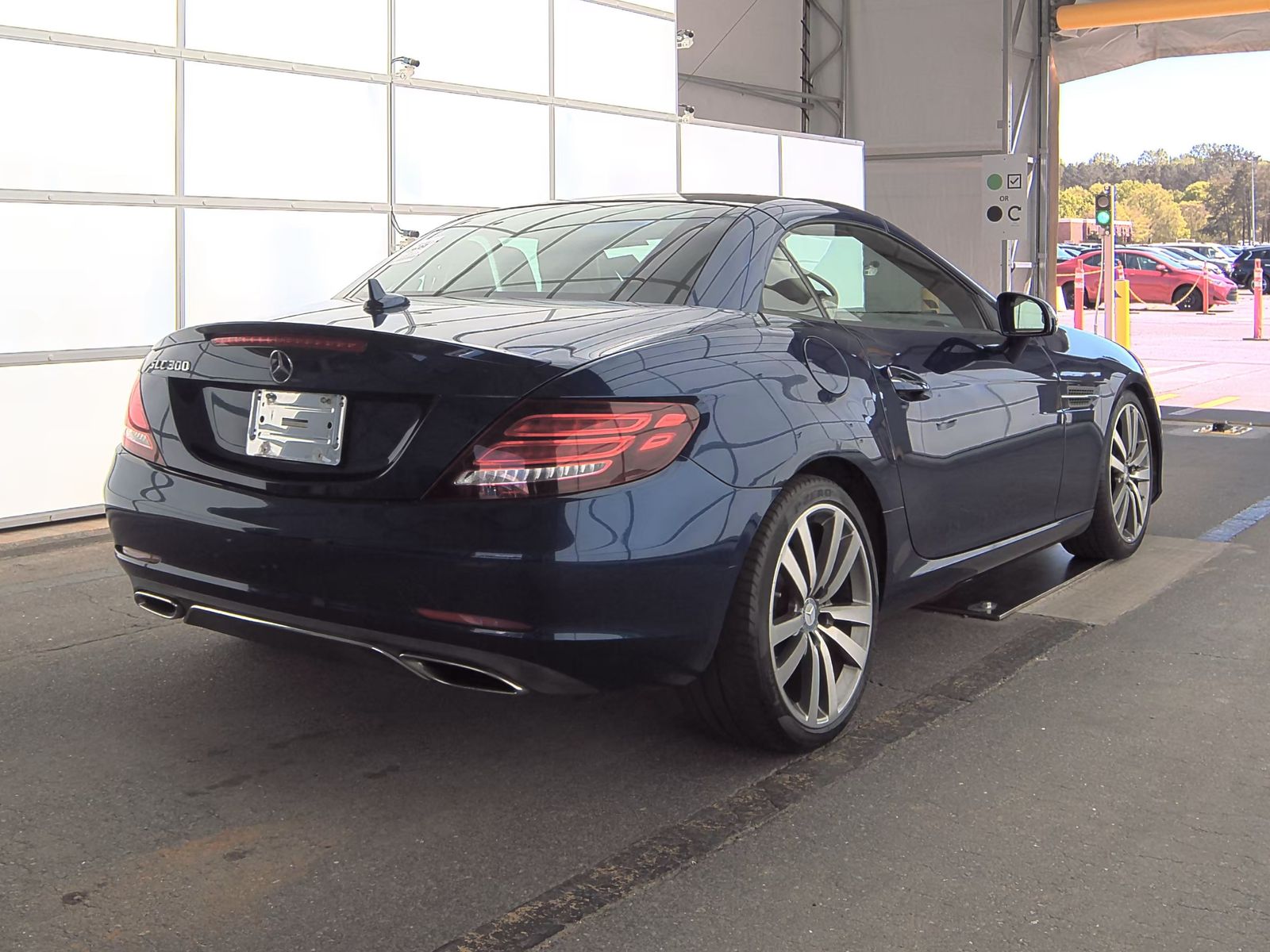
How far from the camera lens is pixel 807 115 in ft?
70.6

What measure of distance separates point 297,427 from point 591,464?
2.46 feet

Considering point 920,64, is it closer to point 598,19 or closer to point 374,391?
point 598,19

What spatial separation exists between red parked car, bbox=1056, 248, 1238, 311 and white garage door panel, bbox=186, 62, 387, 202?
89.6 ft

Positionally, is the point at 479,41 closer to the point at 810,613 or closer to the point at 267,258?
the point at 267,258

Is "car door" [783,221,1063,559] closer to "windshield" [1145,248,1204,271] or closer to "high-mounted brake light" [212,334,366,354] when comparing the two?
"high-mounted brake light" [212,334,366,354]

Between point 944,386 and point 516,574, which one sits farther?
point 944,386

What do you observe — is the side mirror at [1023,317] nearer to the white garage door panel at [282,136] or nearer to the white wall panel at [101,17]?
the white garage door panel at [282,136]

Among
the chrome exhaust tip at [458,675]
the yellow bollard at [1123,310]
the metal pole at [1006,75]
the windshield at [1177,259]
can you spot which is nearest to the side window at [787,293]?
the chrome exhaust tip at [458,675]

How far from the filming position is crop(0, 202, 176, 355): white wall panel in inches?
288

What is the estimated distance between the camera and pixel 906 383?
418cm

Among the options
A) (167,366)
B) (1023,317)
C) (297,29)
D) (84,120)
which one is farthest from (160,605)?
(297,29)

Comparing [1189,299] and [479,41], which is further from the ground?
[479,41]

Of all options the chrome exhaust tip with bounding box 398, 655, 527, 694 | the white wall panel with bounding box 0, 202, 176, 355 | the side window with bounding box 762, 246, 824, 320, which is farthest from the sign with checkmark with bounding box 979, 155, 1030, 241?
the chrome exhaust tip with bounding box 398, 655, 527, 694

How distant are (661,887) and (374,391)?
127cm
